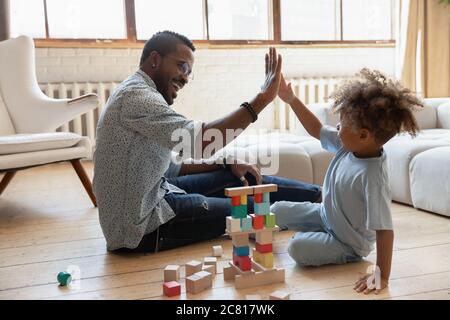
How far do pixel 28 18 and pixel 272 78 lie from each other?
291 centimetres

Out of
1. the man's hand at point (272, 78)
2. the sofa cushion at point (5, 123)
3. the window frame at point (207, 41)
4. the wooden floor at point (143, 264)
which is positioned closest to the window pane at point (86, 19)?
the window frame at point (207, 41)

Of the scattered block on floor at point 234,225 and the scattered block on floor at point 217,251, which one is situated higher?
the scattered block on floor at point 234,225

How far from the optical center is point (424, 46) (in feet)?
13.9

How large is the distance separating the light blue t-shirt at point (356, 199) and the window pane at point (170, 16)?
2.78m

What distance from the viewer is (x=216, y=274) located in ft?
4.50

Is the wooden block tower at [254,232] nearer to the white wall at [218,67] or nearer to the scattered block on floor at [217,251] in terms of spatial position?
the scattered block on floor at [217,251]

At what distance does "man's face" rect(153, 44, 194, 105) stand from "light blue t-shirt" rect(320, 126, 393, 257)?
0.50 metres

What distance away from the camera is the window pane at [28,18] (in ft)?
11.9

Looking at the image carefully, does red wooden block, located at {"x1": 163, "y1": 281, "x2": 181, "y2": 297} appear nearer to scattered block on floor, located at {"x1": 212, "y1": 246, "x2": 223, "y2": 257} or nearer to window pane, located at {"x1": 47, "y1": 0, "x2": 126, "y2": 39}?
scattered block on floor, located at {"x1": 212, "y1": 246, "x2": 223, "y2": 257}
